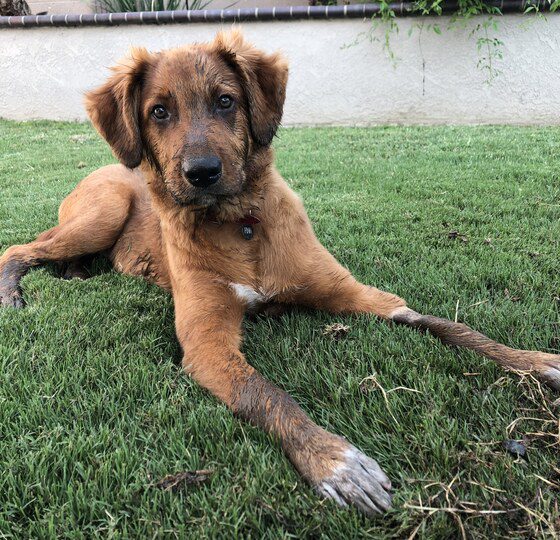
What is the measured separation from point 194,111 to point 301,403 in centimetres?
154

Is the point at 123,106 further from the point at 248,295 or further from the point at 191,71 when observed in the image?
the point at 248,295

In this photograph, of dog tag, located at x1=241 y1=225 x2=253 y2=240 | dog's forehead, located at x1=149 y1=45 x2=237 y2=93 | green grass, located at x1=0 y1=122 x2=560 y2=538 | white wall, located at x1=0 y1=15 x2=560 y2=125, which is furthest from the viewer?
white wall, located at x1=0 y1=15 x2=560 y2=125

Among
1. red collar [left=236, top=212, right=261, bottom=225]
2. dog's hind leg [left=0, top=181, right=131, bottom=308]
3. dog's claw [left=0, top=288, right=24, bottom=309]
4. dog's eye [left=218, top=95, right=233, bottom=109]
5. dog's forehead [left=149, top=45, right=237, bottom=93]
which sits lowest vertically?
dog's claw [left=0, top=288, right=24, bottom=309]

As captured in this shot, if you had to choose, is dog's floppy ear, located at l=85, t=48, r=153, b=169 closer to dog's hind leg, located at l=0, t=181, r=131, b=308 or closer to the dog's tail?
dog's hind leg, located at l=0, t=181, r=131, b=308

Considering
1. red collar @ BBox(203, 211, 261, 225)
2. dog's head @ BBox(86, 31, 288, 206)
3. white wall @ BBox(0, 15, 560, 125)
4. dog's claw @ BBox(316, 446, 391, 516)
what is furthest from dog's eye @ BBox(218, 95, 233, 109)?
white wall @ BBox(0, 15, 560, 125)

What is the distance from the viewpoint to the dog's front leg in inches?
59.2

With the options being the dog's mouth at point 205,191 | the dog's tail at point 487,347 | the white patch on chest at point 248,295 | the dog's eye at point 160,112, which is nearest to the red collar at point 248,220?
the dog's mouth at point 205,191

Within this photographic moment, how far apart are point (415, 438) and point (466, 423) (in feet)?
0.67

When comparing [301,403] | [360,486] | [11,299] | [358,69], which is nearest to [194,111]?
[301,403]

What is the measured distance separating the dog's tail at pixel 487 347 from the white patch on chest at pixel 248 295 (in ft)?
2.29

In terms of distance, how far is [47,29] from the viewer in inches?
406

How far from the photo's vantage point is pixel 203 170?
7.48ft

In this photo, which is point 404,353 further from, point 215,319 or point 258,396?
point 215,319

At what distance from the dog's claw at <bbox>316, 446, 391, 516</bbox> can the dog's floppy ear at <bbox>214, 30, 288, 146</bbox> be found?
1.78 m
